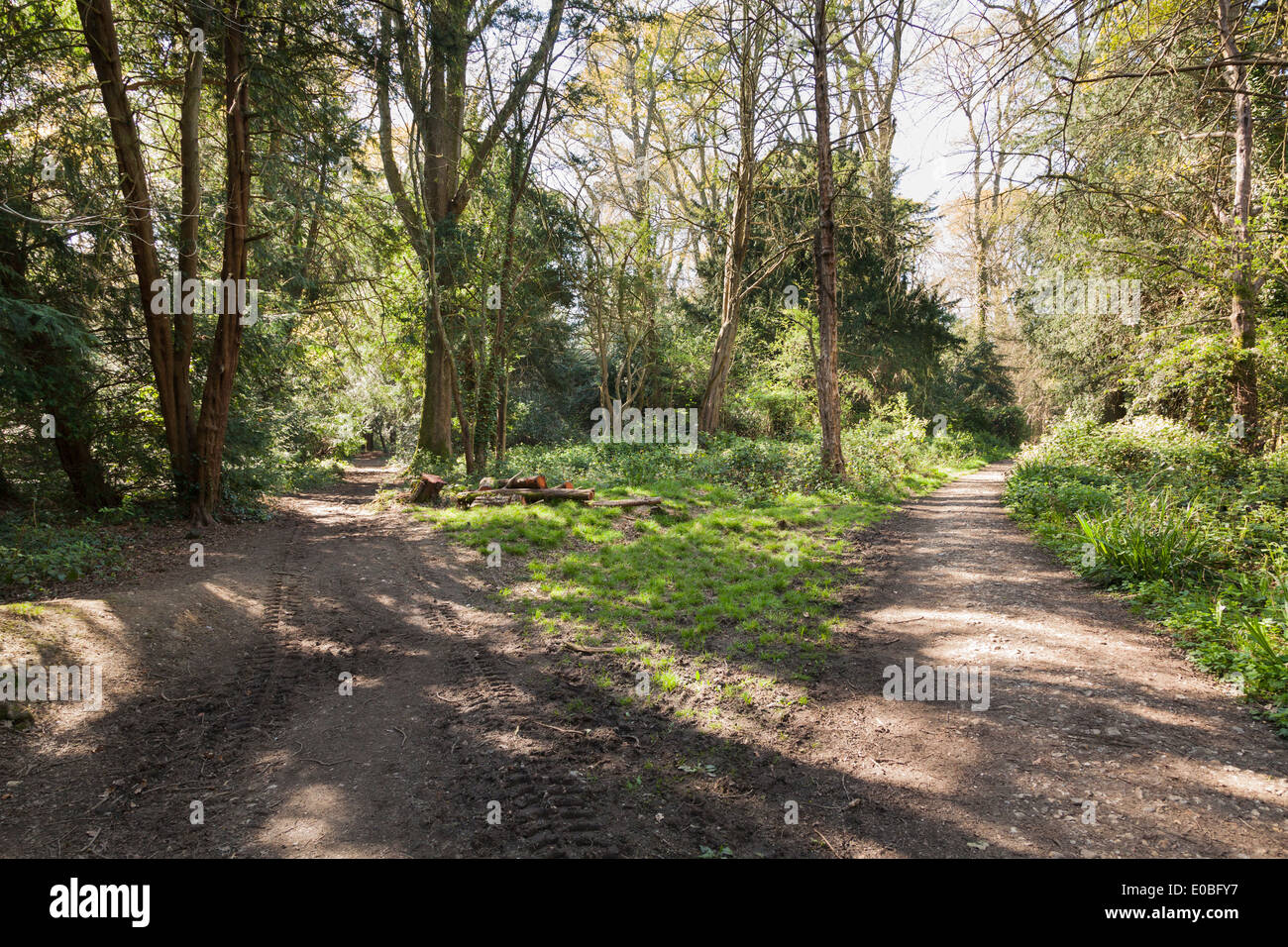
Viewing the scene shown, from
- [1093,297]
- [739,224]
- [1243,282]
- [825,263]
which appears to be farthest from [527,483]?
[1093,297]

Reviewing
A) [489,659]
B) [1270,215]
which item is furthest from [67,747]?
[1270,215]

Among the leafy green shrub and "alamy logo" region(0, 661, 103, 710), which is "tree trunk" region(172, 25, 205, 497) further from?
"alamy logo" region(0, 661, 103, 710)

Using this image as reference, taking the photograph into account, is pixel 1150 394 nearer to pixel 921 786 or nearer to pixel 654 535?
pixel 654 535

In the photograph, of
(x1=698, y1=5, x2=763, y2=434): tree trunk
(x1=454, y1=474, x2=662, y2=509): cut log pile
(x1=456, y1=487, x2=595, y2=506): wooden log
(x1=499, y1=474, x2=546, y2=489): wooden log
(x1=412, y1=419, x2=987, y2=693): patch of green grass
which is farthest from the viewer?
(x1=698, y1=5, x2=763, y2=434): tree trunk

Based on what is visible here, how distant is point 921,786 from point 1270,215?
38.6ft

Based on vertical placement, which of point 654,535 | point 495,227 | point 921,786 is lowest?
point 921,786

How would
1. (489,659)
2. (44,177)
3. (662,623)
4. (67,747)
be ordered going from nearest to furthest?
(67,747)
(489,659)
(662,623)
(44,177)

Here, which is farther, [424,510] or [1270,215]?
[424,510]

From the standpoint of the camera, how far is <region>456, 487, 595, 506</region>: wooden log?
1104 cm

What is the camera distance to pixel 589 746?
378 centimetres

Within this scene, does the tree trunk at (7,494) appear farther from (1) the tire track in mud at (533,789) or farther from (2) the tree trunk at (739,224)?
(2) the tree trunk at (739,224)

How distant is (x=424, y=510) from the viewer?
1142 cm

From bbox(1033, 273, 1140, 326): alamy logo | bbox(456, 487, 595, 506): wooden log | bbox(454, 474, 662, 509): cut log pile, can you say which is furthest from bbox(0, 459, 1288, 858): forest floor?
bbox(1033, 273, 1140, 326): alamy logo
